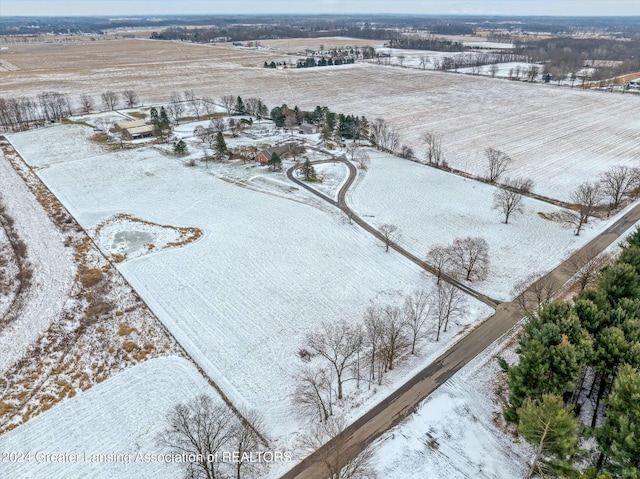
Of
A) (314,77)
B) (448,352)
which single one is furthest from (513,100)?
(448,352)

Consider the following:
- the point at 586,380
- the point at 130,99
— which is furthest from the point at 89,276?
the point at 130,99

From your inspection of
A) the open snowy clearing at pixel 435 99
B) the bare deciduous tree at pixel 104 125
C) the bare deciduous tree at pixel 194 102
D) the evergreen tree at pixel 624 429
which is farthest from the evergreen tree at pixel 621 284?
the bare deciduous tree at pixel 194 102

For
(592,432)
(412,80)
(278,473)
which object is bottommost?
(278,473)

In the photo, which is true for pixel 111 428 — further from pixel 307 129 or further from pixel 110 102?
pixel 110 102

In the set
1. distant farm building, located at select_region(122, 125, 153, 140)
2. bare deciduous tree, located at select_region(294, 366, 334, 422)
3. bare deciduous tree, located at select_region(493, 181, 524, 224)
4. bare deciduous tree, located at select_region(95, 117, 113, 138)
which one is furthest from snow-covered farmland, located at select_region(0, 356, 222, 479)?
bare deciduous tree, located at select_region(95, 117, 113, 138)

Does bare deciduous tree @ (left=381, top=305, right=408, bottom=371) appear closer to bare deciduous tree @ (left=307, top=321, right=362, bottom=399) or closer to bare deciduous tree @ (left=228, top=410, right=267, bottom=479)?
bare deciduous tree @ (left=307, top=321, right=362, bottom=399)

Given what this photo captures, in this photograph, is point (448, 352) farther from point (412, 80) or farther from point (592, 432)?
point (412, 80)

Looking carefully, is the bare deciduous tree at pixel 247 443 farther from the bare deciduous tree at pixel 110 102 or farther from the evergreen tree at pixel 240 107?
the bare deciduous tree at pixel 110 102
